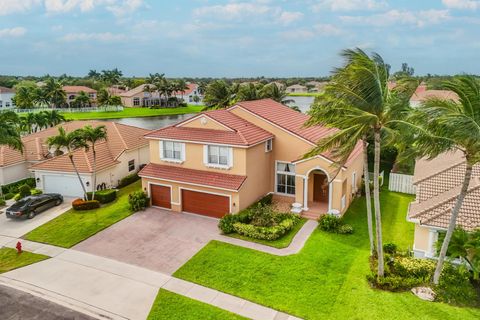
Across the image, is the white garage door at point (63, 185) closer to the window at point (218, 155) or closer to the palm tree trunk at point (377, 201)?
the window at point (218, 155)

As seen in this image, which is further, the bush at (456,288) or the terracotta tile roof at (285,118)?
the terracotta tile roof at (285,118)

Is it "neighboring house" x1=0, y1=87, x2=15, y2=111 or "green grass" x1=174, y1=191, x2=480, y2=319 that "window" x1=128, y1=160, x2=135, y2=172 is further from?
"neighboring house" x1=0, y1=87, x2=15, y2=111

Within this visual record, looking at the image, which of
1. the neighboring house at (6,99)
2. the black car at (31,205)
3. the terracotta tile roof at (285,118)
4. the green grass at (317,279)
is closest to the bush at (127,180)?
the black car at (31,205)

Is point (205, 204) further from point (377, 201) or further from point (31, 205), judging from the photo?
point (377, 201)

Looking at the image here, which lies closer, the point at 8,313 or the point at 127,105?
the point at 8,313

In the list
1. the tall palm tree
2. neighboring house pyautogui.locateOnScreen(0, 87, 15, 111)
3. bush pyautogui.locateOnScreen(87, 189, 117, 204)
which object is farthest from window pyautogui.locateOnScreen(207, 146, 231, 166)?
neighboring house pyautogui.locateOnScreen(0, 87, 15, 111)

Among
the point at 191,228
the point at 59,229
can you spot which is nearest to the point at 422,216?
the point at 191,228

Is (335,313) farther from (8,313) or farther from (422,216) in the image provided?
(8,313)
